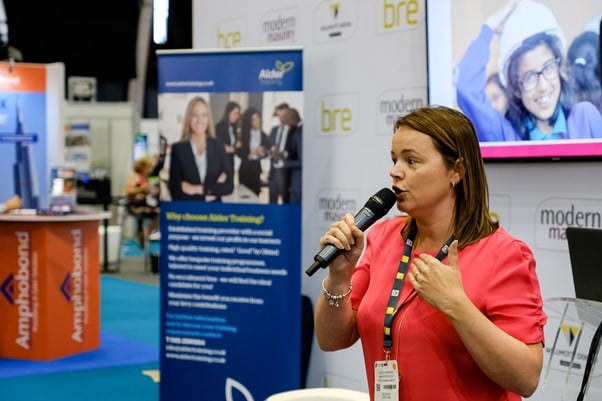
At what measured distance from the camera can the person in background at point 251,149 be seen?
4543 mm

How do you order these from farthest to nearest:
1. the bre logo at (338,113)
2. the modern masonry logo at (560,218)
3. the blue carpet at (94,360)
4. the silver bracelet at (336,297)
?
the blue carpet at (94,360)
the bre logo at (338,113)
the modern masonry logo at (560,218)
the silver bracelet at (336,297)

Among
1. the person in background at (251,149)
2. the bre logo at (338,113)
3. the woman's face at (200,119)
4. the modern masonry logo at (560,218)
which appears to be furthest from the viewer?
the woman's face at (200,119)

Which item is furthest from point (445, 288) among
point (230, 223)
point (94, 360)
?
point (94, 360)

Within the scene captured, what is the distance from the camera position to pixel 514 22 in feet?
10.7

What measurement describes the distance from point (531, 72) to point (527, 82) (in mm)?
40

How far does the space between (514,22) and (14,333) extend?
4.85 metres

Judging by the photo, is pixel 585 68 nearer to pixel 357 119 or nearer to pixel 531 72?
pixel 531 72

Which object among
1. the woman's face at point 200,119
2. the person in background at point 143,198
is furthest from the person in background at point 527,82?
the person in background at point 143,198

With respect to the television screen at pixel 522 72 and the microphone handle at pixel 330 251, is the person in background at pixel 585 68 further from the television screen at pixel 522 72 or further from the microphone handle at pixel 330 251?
the microphone handle at pixel 330 251

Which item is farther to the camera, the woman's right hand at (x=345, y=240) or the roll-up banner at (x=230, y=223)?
the roll-up banner at (x=230, y=223)

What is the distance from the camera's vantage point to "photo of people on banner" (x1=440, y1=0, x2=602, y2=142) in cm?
303

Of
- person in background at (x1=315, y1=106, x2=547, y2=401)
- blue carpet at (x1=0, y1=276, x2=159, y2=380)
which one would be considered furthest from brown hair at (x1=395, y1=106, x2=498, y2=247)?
blue carpet at (x1=0, y1=276, x2=159, y2=380)

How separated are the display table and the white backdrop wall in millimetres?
2312

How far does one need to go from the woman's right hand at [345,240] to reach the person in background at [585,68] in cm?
150
